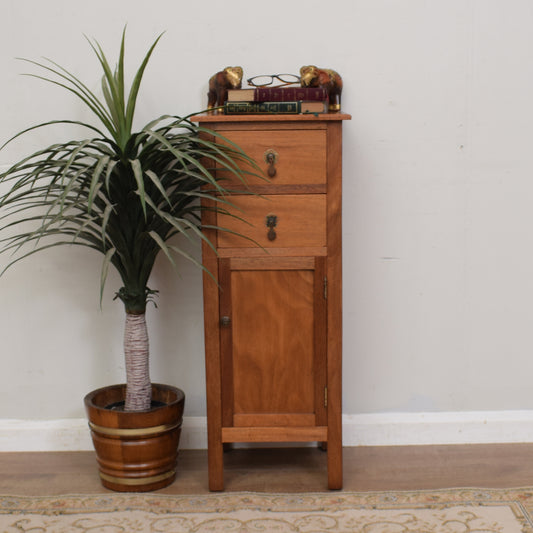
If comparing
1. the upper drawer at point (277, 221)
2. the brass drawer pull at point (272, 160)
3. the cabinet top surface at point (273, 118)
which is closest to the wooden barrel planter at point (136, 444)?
the upper drawer at point (277, 221)

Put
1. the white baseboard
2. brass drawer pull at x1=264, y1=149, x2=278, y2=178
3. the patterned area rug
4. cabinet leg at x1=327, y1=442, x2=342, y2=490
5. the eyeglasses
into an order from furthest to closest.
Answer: the white baseboard → the eyeglasses → cabinet leg at x1=327, y1=442, x2=342, y2=490 → brass drawer pull at x1=264, y1=149, x2=278, y2=178 → the patterned area rug

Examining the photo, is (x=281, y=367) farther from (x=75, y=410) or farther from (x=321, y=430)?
(x=75, y=410)

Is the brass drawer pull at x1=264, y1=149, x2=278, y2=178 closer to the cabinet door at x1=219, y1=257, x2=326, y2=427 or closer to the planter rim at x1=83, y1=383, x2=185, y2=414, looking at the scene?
the cabinet door at x1=219, y1=257, x2=326, y2=427

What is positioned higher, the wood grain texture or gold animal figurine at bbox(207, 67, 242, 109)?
gold animal figurine at bbox(207, 67, 242, 109)

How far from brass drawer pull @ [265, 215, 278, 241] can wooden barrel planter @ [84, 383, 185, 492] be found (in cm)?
66

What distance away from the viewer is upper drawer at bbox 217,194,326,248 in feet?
6.69

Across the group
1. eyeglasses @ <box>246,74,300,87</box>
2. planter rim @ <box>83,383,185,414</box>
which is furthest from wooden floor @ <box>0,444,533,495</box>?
eyeglasses @ <box>246,74,300,87</box>

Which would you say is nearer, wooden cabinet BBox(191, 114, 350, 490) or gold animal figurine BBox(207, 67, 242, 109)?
wooden cabinet BBox(191, 114, 350, 490)

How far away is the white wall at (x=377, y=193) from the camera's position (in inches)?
93.7

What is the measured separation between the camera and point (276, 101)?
6.81 ft

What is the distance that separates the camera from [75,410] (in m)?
2.55

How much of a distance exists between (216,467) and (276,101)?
48.0 inches

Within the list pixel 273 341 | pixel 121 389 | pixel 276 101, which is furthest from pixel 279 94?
pixel 121 389

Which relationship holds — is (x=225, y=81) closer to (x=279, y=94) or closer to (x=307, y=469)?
(x=279, y=94)
